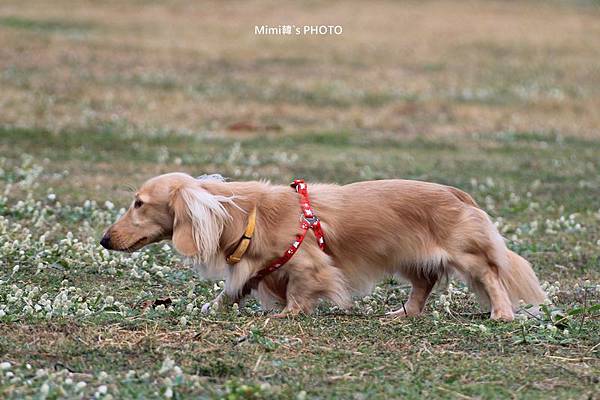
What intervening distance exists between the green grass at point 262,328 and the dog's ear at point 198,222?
43 centimetres

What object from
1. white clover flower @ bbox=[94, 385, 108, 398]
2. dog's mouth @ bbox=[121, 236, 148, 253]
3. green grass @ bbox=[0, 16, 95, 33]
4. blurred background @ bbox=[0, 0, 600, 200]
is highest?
dog's mouth @ bbox=[121, 236, 148, 253]

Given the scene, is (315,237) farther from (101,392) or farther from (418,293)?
(101,392)

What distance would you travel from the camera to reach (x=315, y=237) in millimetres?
6832

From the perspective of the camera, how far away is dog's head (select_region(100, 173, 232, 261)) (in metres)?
6.71

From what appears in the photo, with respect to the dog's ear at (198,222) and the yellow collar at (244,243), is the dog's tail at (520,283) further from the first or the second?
the dog's ear at (198,222)

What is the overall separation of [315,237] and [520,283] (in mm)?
1532

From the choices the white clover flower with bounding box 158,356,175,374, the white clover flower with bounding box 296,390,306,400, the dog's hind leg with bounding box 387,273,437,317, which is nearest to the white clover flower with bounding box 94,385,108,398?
the white clover flower with bounding box 158,356,175,374

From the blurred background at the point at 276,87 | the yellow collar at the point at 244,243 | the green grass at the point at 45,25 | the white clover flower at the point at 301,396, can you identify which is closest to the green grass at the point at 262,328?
the white clover flower at the point at 301,396

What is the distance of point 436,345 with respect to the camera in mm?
6133

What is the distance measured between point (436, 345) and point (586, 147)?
12492mm

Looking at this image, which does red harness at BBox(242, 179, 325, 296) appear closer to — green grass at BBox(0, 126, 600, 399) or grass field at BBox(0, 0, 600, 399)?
green grass at BBox(0, 126, 600, 399)

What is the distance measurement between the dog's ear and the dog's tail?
1999 mm

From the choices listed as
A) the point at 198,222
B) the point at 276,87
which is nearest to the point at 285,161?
the point at 276,87

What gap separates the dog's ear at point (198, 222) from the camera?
6695 mm
